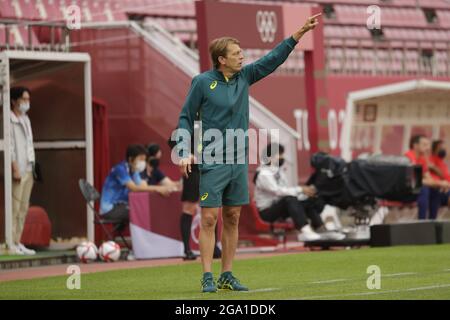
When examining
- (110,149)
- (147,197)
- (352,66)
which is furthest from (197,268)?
(352,66)

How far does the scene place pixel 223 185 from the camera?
9875 mm

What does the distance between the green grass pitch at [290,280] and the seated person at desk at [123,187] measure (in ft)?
8.71

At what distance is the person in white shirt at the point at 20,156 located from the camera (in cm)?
1695

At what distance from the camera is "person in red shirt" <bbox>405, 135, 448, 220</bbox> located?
2055cm

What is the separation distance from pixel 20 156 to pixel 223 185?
7.74m

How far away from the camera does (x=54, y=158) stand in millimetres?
18969

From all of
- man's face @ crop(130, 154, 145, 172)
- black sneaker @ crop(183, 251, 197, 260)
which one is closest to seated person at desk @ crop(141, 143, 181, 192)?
man's face @ crop(130, 154, 145, 172)

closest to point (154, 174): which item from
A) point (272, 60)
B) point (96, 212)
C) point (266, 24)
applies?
point (96, 212)

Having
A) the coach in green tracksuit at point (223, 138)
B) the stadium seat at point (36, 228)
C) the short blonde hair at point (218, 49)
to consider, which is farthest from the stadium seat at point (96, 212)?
the short blonde hair at point (218, 49)

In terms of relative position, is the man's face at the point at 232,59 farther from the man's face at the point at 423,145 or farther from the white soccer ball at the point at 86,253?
the man's face at the point at 423,145

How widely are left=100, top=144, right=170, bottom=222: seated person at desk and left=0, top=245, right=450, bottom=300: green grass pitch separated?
105 inches

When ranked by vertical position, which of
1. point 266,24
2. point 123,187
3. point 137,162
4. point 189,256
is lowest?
point 189,256

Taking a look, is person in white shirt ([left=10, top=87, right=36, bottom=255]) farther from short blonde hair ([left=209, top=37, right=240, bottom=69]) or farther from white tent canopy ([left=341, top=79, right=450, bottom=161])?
short blonde hair ([left=209, top=37, right=240, bottom=69])

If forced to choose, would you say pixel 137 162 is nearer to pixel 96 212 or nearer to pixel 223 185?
pixel 96 212
